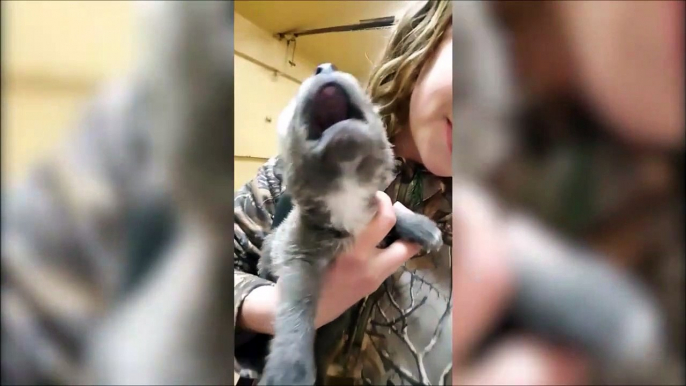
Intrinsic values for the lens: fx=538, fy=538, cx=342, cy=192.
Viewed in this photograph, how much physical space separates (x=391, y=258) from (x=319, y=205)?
83 mm

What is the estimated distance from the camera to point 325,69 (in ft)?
1.57

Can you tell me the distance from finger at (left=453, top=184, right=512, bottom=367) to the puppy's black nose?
6.2 inches

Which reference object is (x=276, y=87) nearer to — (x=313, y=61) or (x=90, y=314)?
(x=313, y=61)

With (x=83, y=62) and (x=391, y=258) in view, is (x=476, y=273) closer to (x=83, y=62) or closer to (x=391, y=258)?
(x=391, y=258)

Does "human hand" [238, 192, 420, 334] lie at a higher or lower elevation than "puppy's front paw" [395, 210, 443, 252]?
lower

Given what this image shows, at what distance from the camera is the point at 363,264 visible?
0.50 meters

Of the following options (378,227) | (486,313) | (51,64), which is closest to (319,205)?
(378,227)

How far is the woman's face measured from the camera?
476 millimetres

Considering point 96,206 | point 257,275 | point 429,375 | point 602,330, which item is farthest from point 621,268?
point 96,206

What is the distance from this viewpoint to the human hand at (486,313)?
0.44 m

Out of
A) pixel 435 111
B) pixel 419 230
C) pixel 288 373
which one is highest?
pixel 435 111

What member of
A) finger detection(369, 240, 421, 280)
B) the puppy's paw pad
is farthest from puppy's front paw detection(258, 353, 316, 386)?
finger detection(369, 240, 421, 280)

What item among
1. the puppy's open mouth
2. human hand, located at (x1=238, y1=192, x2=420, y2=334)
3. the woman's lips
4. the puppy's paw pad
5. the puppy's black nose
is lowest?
the puppy's paw pad

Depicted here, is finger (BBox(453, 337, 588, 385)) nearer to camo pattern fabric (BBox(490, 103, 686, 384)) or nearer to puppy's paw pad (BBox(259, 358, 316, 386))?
camo pattern fabric (BBox(490, 103, 686, 384))
